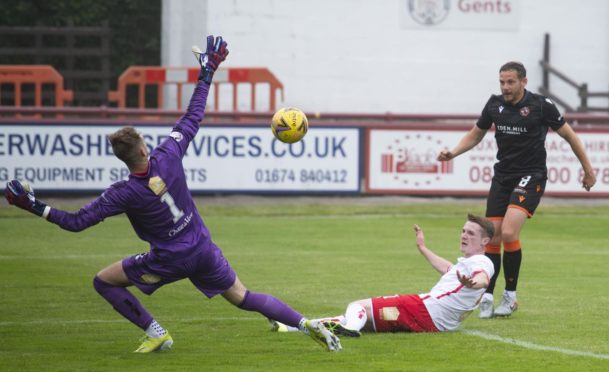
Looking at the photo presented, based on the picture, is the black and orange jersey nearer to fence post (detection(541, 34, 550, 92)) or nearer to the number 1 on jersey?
the number 1 on jersey

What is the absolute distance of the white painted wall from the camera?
28.7 m

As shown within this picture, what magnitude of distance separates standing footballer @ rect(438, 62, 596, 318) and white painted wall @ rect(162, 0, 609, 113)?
1719cm

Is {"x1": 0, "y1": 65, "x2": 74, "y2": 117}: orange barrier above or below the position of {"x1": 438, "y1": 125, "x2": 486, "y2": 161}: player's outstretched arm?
above

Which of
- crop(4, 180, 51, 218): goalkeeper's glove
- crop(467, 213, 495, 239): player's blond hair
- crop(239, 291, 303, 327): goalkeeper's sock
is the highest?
crop(4, 180, 51, 218): goalkeeper's glove

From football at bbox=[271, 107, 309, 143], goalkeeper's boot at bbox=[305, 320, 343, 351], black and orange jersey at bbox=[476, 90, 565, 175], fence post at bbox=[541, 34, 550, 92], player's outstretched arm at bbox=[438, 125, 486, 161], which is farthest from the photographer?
fence post at bbox=[541, 34, 550, 92]

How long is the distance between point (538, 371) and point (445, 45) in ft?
70.9

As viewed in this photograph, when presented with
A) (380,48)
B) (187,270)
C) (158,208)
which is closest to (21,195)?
(158,208)

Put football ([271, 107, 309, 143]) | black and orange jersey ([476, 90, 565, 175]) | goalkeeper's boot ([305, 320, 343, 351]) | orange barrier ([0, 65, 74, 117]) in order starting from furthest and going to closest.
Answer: orange barrier ([0, 65, 74, 117]) → black and orange jersey ([476, 90, 565, 175]) → football ([271, 107, 309, 143]) → goalkeeper's boot ([305, 320, 343, 351])

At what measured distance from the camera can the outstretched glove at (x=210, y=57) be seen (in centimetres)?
957

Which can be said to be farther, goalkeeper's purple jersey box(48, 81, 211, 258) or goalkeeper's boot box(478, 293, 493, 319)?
goalkeeper's boot box(478, 293, 493, 319)

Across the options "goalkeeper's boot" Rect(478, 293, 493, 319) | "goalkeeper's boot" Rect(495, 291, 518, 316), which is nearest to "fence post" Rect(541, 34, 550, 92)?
"goalkeeper's boot" Rect(495, 291, 518, 316)

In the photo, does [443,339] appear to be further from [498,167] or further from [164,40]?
[164,40]

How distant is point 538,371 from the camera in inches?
335

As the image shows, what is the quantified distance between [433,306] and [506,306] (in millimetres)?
1392
